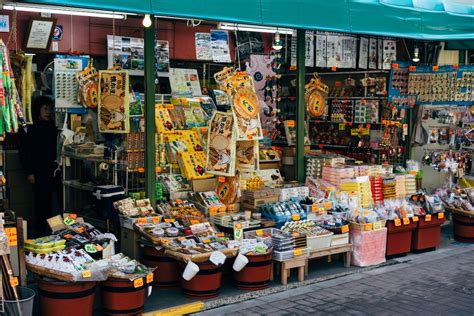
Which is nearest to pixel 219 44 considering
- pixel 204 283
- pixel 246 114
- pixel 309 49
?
pixel 309 49

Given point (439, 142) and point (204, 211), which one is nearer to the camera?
point (204, 211)

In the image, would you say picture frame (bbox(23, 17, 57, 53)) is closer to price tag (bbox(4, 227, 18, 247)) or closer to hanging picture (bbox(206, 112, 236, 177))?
hanging picture (bbox(206, 112, 236, 177))

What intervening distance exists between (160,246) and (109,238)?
0.63m

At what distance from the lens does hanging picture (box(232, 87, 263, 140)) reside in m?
8.49

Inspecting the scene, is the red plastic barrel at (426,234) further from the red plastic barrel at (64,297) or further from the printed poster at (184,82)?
the red plastic barrel at (64,297)

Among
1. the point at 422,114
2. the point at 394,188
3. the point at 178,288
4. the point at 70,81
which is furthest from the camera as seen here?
the point at 422,114

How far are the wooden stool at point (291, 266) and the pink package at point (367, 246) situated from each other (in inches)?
43.0

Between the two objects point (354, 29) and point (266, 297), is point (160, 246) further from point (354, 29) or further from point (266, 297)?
point (354, 29)

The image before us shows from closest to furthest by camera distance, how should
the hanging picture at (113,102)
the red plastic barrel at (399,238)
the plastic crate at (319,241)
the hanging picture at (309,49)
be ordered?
the plastic crate at (319,241) → the hanging picture at (113,102) → the red plastic barrel at (399,238) → the hanging picture at (309,49)

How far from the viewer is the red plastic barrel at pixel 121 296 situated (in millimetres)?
6742

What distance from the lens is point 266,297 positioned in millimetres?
7789

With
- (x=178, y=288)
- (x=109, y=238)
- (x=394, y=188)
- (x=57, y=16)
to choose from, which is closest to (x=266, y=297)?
(x=178, y=288)

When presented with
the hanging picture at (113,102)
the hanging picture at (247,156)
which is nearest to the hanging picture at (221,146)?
the hanging picture at (247,156)

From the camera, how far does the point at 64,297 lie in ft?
21.0
